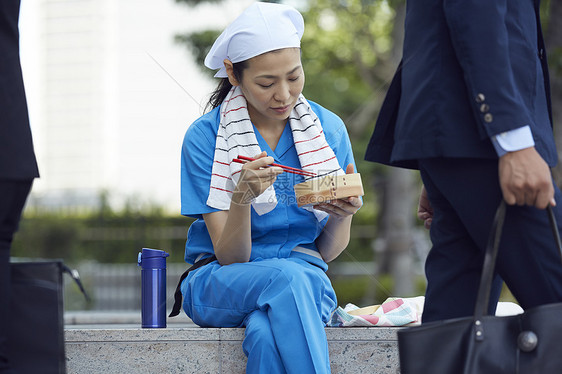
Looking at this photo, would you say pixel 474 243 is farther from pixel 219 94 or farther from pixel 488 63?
pixel 219 94

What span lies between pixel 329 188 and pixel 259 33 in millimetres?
611

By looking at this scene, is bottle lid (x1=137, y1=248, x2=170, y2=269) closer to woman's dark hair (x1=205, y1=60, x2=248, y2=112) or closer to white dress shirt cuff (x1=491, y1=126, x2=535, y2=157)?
woman's dark hair (x1=205, y1=60, x2=248, y2=112)

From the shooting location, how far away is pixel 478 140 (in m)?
1.78

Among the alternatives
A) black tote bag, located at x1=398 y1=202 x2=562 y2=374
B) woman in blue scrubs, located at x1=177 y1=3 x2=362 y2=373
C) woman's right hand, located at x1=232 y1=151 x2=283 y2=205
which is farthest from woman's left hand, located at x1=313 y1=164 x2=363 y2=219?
black tote bag, located at x1=398 y1=202 x2=562 y2=374

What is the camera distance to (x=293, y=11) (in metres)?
2.61

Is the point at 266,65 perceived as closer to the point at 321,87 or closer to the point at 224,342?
the point at 224,342

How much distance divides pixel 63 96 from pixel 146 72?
20609mm

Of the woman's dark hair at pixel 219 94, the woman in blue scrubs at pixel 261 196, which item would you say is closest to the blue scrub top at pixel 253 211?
the woman in blue scrubs at pixel 261 196

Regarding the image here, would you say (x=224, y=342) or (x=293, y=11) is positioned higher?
(x=293, y=11)

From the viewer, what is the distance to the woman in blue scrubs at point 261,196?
7.55 ft

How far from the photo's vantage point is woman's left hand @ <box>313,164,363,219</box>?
7.87 ft

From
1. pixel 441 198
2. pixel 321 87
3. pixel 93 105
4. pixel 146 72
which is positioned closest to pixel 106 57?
pixel 93 105

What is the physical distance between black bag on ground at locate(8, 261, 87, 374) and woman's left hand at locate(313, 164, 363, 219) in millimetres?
995

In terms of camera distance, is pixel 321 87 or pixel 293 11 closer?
pixel 293 11
